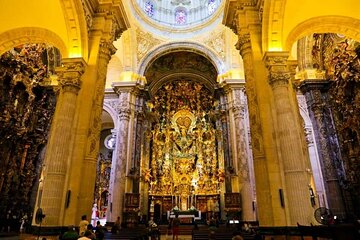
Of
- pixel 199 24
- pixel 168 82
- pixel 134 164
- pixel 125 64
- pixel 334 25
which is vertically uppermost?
pixel 199 24

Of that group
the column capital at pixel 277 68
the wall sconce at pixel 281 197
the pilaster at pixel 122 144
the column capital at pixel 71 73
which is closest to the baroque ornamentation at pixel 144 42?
the pilaster at pixel 122 144

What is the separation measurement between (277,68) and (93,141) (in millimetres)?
6815

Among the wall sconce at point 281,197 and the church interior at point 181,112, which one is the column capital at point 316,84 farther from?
the wall sconce at point 281,197

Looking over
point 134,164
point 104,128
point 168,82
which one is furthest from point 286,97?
point 104,128

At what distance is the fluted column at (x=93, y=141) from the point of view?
821cm

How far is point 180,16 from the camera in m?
22.0

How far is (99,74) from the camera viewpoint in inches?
381

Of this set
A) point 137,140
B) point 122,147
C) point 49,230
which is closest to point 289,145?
point 49,230

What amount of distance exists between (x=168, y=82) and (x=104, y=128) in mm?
7422

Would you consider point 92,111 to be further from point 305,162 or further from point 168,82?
point 168,82

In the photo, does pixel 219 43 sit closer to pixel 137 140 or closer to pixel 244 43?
pixel 137 140

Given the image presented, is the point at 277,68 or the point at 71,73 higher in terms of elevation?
the point at 71,73

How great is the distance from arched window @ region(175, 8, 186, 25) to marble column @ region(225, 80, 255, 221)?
751 centimetres

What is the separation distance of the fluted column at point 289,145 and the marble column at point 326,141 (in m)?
6.86
